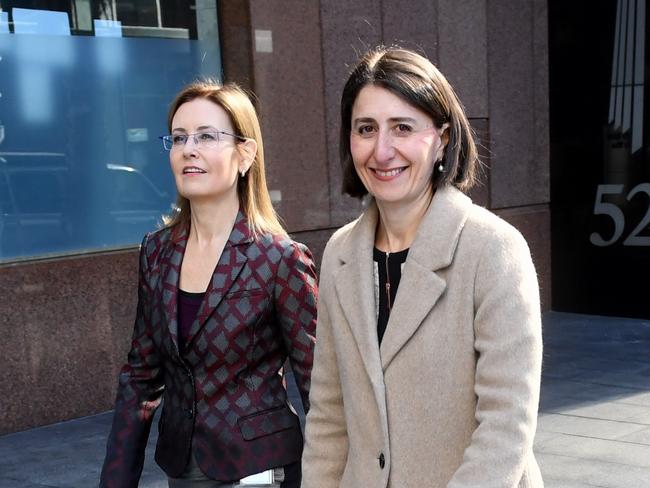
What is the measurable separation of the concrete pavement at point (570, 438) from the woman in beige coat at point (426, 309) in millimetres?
3266

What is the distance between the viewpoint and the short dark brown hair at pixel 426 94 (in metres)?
2.44

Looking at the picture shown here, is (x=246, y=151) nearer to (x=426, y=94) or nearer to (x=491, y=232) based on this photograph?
(x=426, y=94)

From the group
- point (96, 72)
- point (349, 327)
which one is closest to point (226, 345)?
point (349, 327)

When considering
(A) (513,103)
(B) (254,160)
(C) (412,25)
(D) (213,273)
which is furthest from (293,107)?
(D) (213,273)

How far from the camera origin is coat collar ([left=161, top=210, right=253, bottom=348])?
125 inches

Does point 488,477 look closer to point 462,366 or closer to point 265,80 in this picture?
point 462,366

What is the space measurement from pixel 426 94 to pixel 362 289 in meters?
0.47

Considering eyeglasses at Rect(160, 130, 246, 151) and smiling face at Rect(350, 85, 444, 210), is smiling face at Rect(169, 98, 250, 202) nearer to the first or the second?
eyeglasses at Rect(160, 130, 246, 151)

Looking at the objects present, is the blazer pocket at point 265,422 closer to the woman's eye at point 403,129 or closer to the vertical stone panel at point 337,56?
the woman's eye at point 403,129

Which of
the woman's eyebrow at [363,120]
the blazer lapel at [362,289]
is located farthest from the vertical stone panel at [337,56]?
the woman's eyebrow at [363,120]

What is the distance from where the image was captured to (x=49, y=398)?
740cm

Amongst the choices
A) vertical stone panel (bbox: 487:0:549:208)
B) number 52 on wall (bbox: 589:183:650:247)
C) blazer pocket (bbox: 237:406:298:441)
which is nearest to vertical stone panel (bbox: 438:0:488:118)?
vertical stone panel (bbox: 487:0:549:208)

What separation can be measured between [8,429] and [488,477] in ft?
18.1

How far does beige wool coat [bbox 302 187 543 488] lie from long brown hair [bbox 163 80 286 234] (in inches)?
33.4
